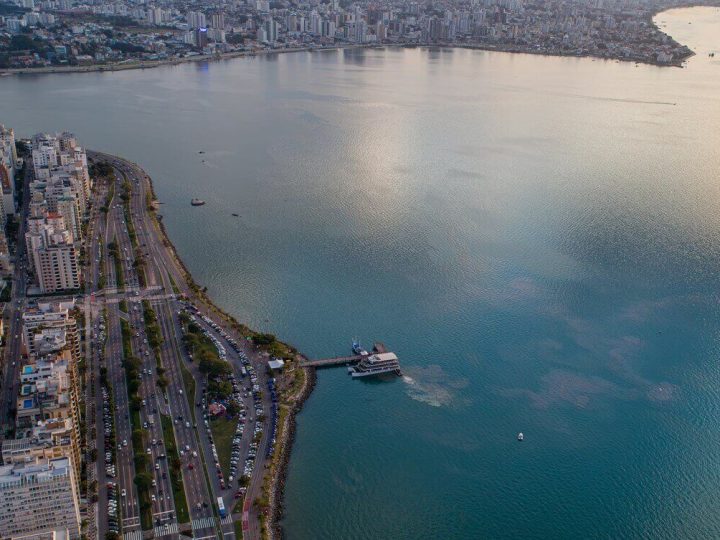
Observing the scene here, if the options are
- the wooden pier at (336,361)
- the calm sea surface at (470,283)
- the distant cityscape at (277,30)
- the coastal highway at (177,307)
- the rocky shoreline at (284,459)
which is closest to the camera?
the rocky shoreline at (284,459)

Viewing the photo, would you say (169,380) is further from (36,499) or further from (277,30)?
(277,30)

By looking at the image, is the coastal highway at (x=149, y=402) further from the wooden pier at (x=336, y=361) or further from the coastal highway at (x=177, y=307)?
the wooden pier at (x=336, y=361)

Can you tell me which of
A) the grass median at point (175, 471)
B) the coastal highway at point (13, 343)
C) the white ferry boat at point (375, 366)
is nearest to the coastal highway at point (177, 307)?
the grass median at point (175, 471)

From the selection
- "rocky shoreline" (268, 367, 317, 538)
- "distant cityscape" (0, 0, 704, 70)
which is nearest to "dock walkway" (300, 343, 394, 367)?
"rocky shoreline" (268, 367, 317, 538)

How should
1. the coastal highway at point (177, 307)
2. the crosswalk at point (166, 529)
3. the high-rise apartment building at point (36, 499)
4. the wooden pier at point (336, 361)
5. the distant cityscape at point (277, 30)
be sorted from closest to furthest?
the high-rise apartment building at point (36, 499), the crosswalk at point (166, 529), the coastal highway at point (177, 307), the wooden pier at point (336, 361), the distant cityscape at point (277, 30)

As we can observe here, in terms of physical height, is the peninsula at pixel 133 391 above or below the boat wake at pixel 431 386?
above

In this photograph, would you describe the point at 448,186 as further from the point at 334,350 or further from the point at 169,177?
the point at 334,350

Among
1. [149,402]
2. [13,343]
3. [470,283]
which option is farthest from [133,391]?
[470,283]
